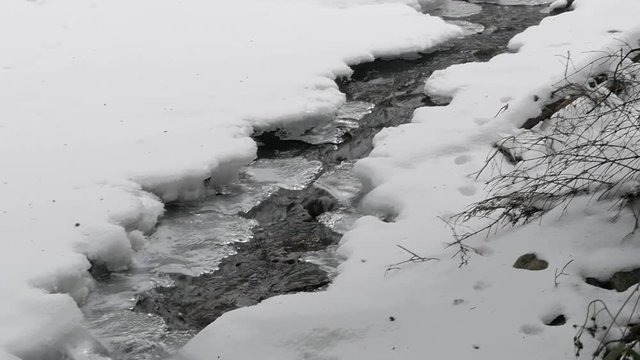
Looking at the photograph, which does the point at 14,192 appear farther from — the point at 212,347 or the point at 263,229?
the point at 212,347

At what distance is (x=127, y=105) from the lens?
6.44 m

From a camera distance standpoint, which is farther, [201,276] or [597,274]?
[201,276]

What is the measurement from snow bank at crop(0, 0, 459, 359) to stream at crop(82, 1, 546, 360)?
0.52 feet

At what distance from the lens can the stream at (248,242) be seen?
4.05 meters

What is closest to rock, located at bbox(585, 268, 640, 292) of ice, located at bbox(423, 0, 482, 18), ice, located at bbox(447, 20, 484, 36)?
ice, located at bbox(447, 20, 484, 36)

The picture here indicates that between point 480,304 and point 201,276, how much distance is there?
1820mm

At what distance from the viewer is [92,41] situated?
8.13 m

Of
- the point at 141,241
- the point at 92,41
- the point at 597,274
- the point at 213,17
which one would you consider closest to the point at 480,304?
the point at 597,274

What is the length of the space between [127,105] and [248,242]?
7.62 ft

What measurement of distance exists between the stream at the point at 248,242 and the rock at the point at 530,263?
1.17m

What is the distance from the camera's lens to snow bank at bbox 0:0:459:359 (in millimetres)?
4203

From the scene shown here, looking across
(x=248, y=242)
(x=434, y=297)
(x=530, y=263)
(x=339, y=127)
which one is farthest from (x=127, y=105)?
(x=530, y=263)

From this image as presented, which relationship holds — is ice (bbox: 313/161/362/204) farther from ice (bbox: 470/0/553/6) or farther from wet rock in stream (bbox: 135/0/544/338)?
ice (bbox: 470/0/553/6)

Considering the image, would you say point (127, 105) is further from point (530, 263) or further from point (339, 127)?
point (530, 263)
